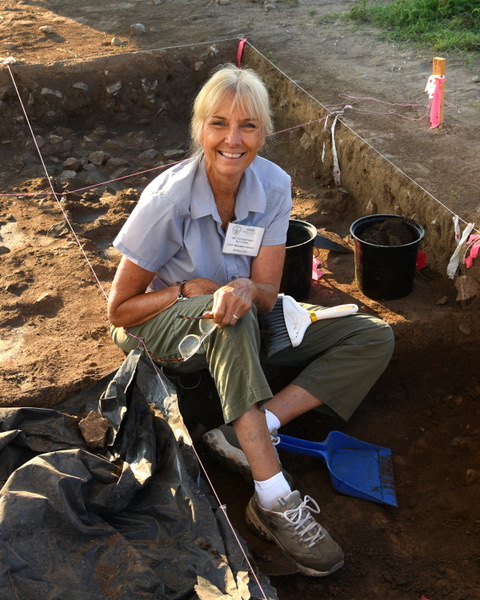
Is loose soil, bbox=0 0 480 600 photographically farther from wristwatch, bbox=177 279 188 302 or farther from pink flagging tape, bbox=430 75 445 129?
wristwatch, bbox=177 279 188 302

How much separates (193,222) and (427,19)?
5184mm

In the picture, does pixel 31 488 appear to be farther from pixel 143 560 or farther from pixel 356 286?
pixel 356 286

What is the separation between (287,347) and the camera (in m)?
3.08

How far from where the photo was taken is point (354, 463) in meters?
3.12

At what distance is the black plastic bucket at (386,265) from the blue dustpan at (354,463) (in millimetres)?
967

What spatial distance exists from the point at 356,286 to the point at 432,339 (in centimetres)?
59

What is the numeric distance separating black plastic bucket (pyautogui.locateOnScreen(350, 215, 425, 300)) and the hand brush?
0.71 metres

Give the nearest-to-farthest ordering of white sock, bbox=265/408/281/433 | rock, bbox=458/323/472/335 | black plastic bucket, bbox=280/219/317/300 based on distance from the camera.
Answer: white sock, bbox=265/408/281/433 < rock, bbox=458/323/472/335 < black plastic bucket, bbox=280/219/317/300

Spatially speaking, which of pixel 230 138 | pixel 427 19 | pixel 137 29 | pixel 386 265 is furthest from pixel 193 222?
pixel 427 19

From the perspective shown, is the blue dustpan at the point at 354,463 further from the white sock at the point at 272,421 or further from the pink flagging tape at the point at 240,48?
the pink flagging tape at the point at 240,48

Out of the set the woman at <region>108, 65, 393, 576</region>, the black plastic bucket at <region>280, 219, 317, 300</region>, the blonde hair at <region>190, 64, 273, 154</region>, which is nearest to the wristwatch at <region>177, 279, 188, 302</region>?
the woman at <region>108, 65, 393, 576</region>

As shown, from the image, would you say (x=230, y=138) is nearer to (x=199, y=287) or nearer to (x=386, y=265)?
(x=199, y=287)

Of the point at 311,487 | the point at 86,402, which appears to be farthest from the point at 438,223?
the point at 86,402

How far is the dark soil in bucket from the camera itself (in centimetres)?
385
